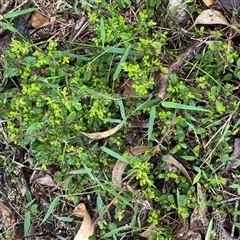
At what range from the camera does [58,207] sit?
7.86 ft

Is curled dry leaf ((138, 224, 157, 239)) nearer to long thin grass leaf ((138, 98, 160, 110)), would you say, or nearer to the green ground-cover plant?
the green ground-cover plant

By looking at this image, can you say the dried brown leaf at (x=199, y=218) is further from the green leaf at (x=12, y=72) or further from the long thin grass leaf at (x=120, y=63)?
the green leaf at (x=12, y=72)

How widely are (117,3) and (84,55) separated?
33cm

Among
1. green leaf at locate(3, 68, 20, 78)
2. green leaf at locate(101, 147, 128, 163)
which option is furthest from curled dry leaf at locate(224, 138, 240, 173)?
green leaf at locate(3, 68, 20, 78)

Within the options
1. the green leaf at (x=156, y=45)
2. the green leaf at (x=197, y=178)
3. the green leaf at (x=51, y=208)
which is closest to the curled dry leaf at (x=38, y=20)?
the green leaf at (x=156, y=45)

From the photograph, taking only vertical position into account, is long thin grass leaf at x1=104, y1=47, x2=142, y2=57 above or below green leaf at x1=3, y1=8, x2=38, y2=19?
below

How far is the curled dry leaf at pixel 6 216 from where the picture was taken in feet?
7.97

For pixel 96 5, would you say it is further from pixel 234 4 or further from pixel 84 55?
pixel 234 4

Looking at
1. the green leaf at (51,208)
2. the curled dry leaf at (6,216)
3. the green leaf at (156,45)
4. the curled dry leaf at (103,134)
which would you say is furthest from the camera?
the curled dry leaf at (6,216)

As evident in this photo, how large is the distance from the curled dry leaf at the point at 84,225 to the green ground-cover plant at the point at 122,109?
0.23ft

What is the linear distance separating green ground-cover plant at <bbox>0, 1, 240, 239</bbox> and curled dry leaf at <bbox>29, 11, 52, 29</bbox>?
0.23m

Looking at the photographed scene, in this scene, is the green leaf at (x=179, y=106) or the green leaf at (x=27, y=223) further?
the green leaf at (x=27, y=223)

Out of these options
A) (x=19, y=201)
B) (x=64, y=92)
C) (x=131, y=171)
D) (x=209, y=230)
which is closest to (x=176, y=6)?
(x=64, y=92)

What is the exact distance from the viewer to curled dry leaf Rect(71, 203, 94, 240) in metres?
2.29
